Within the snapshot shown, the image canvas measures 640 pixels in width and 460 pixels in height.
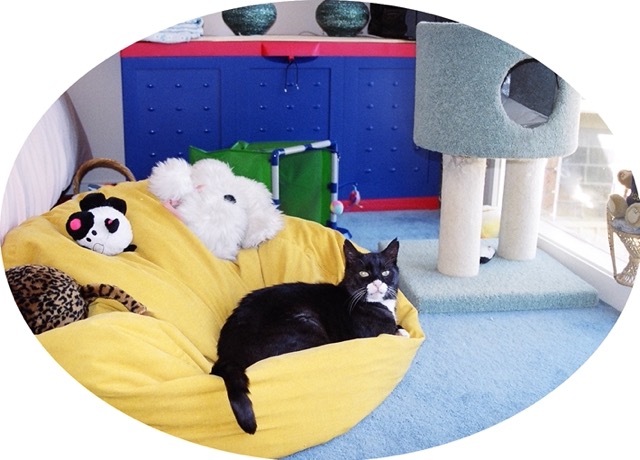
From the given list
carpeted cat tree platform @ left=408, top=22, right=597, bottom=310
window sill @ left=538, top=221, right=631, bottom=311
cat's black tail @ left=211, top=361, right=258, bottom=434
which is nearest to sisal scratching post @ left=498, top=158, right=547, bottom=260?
carpeted cat tree platform @ left=408, top=22, right=597, bottom=310

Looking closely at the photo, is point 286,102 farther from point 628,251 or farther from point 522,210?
point 628,251

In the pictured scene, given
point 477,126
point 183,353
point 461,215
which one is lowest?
point 183,353

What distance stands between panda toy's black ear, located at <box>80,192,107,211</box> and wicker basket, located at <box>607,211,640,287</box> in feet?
5.58

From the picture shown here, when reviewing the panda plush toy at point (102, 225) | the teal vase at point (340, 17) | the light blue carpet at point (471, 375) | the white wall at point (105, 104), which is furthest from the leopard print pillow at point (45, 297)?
the teal vase at point (340, 17)

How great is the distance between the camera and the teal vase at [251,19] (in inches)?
138

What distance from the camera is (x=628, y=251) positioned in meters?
2.39

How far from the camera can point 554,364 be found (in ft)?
6.80

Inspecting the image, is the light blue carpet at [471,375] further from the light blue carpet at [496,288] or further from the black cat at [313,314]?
the black cat at [313,314]

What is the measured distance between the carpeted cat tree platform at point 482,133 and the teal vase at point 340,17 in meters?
1.16

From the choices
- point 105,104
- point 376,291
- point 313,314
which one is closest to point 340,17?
point 105,104

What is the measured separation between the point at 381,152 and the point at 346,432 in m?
2.11

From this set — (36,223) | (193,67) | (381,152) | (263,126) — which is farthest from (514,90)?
(36,223)

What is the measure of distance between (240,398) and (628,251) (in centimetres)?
158

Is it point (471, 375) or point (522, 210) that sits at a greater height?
point (522, 210)
